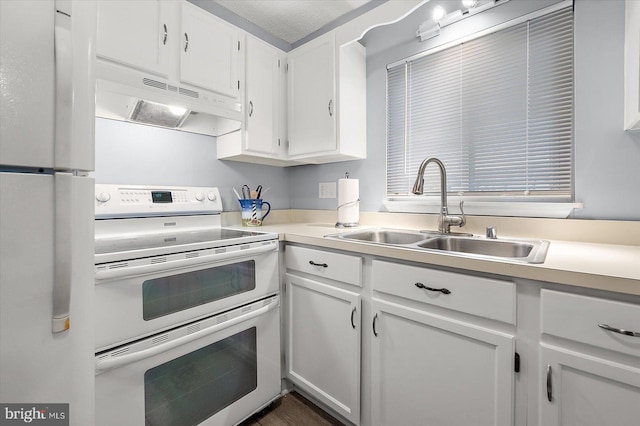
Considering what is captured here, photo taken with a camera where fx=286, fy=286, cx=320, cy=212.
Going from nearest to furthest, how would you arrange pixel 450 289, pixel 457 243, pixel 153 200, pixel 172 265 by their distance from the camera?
1. pixel 450 289
2. pixel 172 265
3. pixel 457 243
4. pixel 153 200

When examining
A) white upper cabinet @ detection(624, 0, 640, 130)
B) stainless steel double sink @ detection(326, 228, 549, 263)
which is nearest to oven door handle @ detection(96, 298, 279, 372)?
stainless steel double sink @ detection(326, 228, 549, 263)

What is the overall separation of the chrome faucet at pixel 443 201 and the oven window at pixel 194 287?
0.97 m

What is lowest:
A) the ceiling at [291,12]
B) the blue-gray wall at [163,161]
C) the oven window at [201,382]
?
the oven window at [201,382]

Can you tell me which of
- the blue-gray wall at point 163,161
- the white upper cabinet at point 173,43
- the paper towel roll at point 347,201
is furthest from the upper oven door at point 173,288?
the white upper cabinet at point 173,43

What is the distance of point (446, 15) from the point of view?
5.49ft

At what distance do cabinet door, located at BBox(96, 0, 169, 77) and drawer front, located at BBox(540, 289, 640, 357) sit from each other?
1.88 metres

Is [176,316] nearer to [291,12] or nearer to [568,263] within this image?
[568,263]

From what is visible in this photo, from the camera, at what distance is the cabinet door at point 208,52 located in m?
1.56

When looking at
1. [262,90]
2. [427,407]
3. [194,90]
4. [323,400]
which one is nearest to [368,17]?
[262,90]

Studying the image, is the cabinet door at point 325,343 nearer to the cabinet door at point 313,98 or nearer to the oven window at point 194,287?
the oven window at point 194,287

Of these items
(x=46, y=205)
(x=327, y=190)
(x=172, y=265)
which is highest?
(x=327, y=190)

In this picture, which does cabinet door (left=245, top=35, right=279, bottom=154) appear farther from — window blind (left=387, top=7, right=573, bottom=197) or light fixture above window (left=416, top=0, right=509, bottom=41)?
light fixture above window (left=416, top=0, right=509, bottom=41)

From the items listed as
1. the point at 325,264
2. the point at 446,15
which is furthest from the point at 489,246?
the point at 446,15

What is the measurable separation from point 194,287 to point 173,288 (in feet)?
0.28
